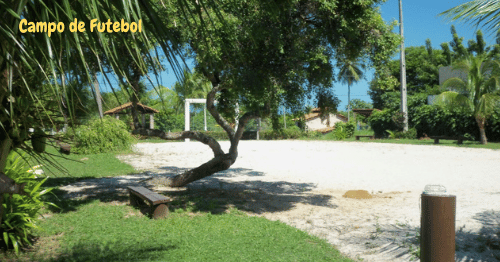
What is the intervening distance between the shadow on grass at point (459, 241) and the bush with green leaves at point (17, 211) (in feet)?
13.3

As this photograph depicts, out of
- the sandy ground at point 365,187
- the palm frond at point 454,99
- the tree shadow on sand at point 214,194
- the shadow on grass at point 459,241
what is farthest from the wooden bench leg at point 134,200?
the palm frond at point 454,99

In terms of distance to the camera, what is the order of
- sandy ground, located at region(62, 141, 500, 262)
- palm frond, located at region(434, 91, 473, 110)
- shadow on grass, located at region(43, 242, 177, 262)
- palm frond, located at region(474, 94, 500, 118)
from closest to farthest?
shadow on grass, located at region(43, 242, 177, 262), sandy ground, located at region(62, 141, 500, 262), palm frond, located at region(474, 94, 500, 118), palm frond, located at region(434, 91, 473, 110)

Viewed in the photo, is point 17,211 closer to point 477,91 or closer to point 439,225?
point 439,225

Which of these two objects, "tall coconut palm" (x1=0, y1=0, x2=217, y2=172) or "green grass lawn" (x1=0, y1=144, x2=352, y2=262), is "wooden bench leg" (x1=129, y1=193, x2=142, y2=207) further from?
"tall coconut palm" (x1=0, y1=0, x2=217, y2=172)

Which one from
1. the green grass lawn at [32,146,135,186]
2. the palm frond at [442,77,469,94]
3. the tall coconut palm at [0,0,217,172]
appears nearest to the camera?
the tall coconut palm at [0,0,217,172]

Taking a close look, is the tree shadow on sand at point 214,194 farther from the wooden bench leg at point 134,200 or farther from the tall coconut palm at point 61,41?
the tall coconut palm at point 61,41

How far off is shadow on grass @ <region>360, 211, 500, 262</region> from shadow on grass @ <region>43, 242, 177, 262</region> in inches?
101

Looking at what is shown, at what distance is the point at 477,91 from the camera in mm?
19766

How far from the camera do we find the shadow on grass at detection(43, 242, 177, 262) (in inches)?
174

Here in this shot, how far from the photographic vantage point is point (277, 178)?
1117 cm

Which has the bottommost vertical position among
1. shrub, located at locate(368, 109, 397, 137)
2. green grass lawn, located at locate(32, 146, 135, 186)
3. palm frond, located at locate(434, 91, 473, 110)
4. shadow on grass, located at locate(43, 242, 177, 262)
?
shadow on grass, located at locate(43, 242, 177, 262)

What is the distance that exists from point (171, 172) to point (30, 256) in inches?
307

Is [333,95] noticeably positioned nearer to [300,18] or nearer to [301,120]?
[301,120]

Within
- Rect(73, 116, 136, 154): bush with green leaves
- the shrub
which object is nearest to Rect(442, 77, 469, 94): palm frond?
the shrub
